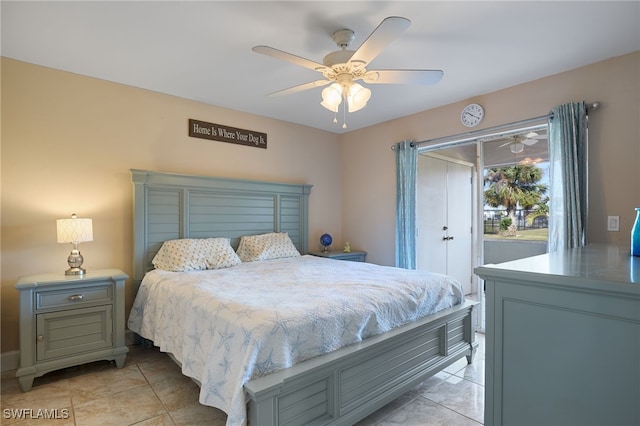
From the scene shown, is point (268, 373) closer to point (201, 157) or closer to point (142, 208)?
point (142, 208)

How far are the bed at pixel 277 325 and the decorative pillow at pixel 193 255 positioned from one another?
0.26ft

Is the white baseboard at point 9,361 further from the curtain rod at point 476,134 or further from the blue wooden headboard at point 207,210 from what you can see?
the curtain rod at point 476,134

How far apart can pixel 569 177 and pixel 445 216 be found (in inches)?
73.5

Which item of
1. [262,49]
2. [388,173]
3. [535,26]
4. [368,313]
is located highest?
[535,26]

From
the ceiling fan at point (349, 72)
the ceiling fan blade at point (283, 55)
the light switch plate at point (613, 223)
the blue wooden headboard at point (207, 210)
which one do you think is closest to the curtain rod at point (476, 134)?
the light switch plate at point (613, 223)

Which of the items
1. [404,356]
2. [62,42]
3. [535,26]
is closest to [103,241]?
[62,42]

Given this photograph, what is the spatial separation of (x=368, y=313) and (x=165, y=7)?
229 cm

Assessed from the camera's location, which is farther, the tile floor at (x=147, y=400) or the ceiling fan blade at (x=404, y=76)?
the ceiling fan blade at (x=404, y=76)

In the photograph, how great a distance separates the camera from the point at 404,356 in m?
2.18

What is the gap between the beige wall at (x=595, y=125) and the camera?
2.56 m

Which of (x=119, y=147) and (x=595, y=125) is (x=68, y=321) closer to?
(x=119, y=147)

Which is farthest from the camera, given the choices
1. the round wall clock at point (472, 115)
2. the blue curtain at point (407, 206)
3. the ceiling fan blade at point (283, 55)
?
the blue curtain at point (407, 206)

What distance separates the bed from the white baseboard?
33.2 inches

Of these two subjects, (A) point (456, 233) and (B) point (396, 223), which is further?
(A) point (456, 233)
